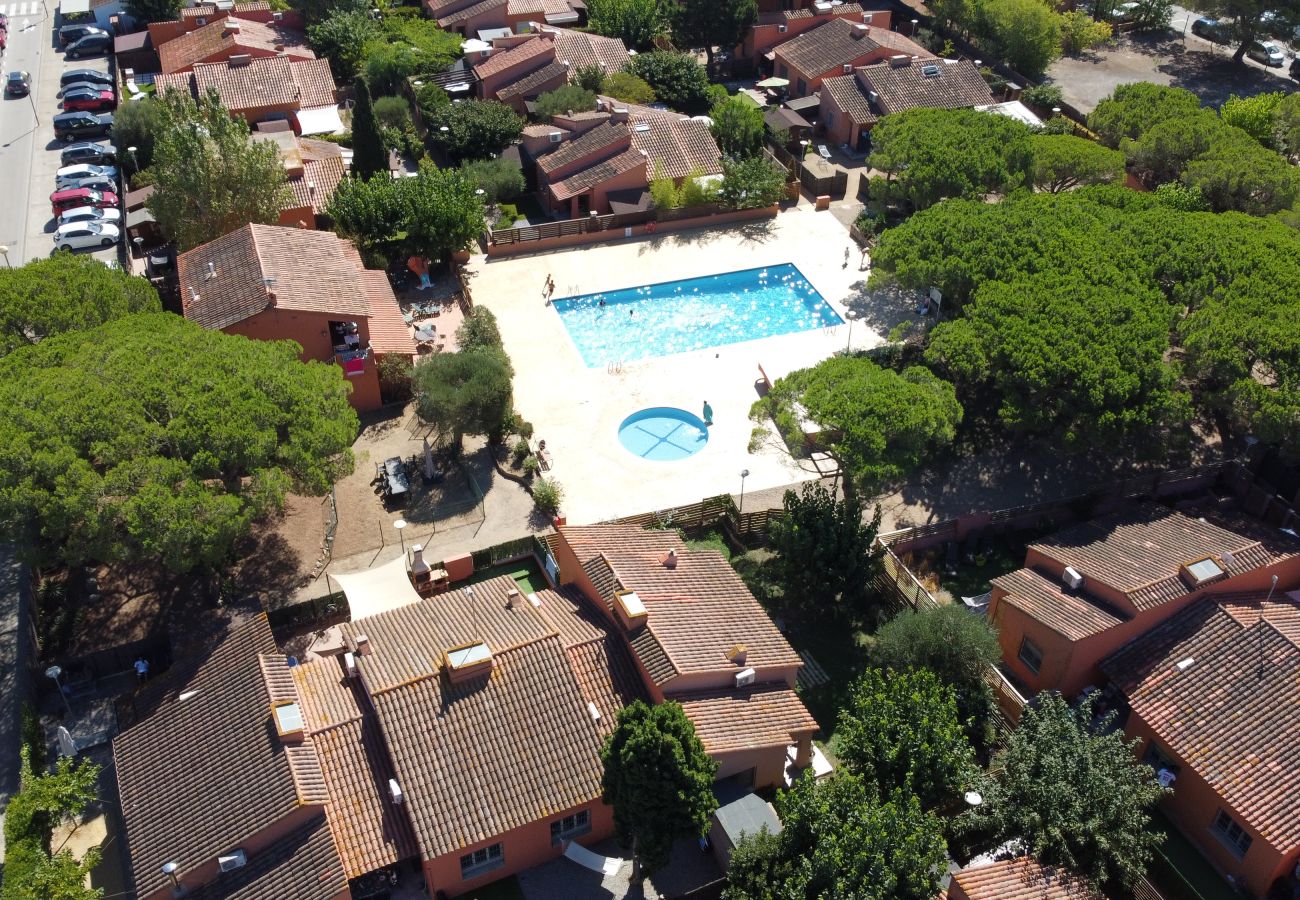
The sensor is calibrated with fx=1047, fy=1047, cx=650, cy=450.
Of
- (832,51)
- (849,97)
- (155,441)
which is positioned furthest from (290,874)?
(832,51)

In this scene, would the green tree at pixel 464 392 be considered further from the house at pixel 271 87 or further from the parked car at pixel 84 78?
the parked car at pixel 84 78

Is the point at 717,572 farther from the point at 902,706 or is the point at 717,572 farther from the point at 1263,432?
the point at 1263,432

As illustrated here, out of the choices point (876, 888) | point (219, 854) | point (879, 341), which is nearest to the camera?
point (876, 888)

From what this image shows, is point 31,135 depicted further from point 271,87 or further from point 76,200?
point 271,87

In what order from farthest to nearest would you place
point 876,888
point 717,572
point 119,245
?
point 119,245 → point 717,572 → point 876,888

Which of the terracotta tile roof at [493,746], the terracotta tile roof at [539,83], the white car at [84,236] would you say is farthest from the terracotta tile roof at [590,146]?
the terracotta tile roof at [493,746]

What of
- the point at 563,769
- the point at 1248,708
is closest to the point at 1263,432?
the point at 1248,708

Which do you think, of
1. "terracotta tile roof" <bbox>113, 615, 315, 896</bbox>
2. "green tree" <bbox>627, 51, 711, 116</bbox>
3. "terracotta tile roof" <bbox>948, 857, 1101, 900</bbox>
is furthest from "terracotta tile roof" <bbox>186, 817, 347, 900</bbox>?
"green tree" <bbox>627, 51, 711, 116</bbox>
